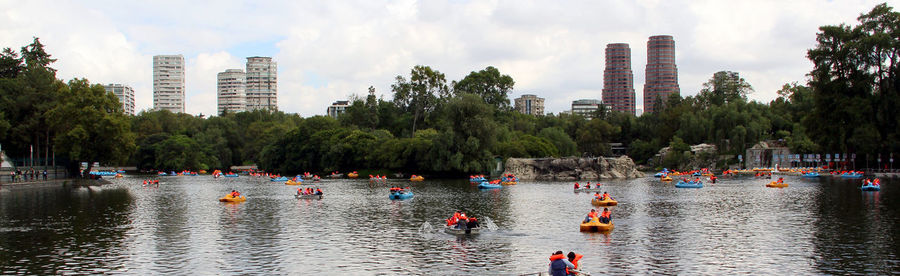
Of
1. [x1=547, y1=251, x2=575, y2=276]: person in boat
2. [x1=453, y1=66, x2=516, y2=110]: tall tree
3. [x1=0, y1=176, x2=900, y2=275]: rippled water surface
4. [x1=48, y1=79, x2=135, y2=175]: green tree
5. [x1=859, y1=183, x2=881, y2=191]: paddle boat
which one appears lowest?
[x1=0, y1=176, x2=900, y2=275]: rippled water surface

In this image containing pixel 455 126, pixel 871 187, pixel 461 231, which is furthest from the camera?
pixel 455 126

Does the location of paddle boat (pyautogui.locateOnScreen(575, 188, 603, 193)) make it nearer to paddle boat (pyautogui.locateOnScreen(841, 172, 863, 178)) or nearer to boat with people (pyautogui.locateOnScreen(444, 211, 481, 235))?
boat with people (pyautogui.locateOnScreen(444, 211, 481, 235))

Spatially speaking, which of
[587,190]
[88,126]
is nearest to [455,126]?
[587,190]

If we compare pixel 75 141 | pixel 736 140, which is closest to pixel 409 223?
pixel 75 141

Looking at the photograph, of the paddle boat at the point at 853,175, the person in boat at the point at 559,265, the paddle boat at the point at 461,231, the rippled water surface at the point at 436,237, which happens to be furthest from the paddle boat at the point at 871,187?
the person in boat at the point at 559,265

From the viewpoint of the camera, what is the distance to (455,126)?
381 ft

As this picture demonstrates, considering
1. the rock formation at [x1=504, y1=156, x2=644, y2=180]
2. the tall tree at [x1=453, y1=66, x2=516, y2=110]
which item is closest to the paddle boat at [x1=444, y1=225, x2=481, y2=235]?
the rock formation at [x1=504, y1=156, x2=644, y2=180]

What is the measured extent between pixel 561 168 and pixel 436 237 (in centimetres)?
8081

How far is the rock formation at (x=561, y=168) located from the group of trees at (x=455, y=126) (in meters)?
4.67

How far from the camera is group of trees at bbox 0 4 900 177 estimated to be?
96625 millimetres

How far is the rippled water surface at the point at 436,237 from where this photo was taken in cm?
3070

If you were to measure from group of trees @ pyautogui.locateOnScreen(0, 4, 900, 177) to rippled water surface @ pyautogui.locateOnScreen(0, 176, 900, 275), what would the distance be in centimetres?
3637

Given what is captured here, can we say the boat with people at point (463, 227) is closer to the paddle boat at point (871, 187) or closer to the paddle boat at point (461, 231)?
the paddle boat at point (461, 231)

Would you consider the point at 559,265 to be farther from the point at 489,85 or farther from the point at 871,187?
the point at 489,85
